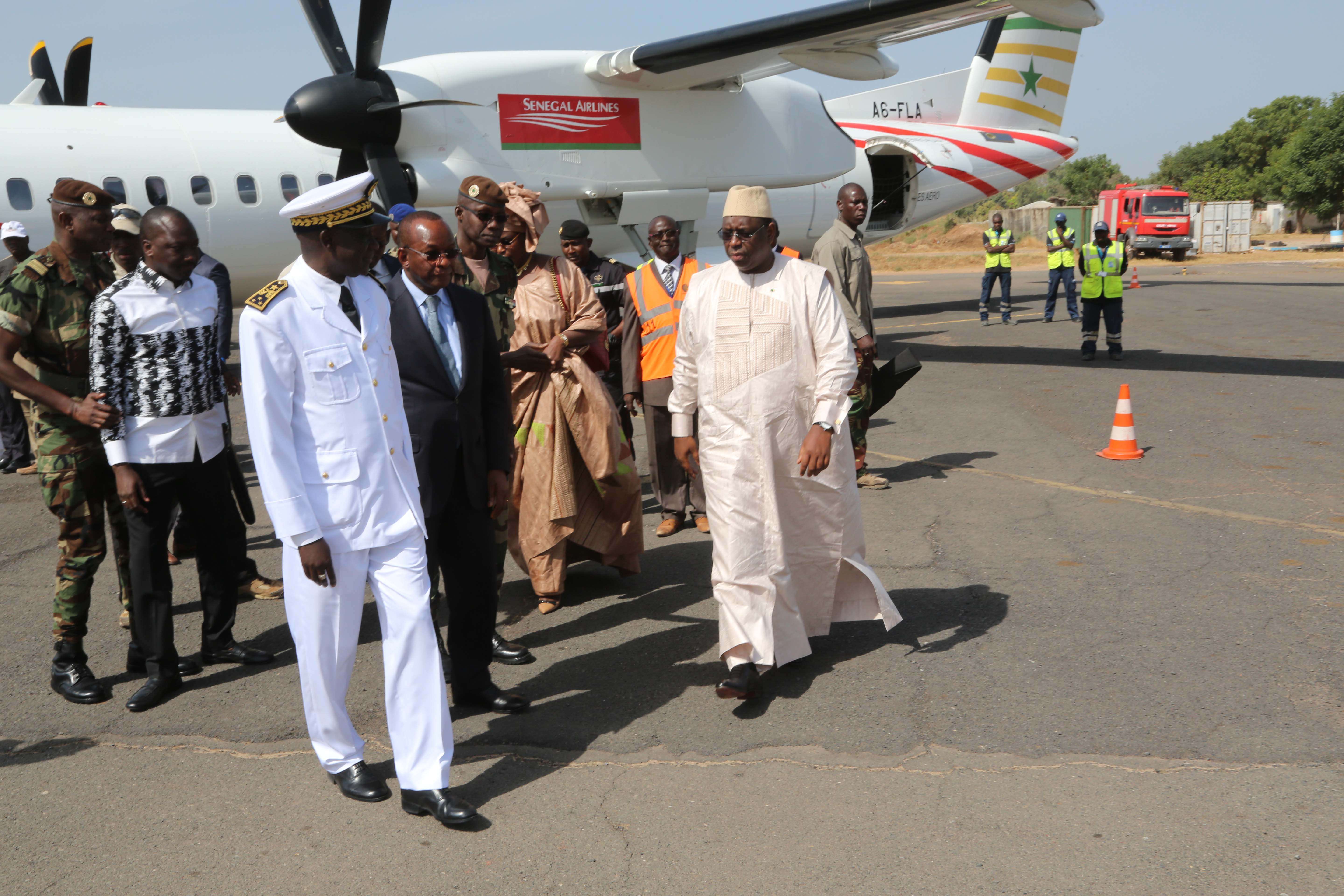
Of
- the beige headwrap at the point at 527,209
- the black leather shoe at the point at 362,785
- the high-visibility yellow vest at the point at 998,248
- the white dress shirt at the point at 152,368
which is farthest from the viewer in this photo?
the high-visibility yellow vest at the point at 998,248

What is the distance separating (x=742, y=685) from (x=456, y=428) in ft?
4.86

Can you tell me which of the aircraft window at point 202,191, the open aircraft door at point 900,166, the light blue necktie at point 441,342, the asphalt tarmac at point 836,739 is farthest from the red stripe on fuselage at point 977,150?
the light blue necktie at point 441,342

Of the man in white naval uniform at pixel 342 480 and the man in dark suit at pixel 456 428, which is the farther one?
the man in dark suit at pixel 456 428

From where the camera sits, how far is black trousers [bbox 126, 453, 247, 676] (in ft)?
14.3

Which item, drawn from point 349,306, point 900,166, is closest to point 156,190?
point 349,306

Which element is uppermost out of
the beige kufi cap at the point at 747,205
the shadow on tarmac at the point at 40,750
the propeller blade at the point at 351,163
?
the propeller blade at the point at 351,163

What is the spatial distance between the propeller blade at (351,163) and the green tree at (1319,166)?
49.6 meters

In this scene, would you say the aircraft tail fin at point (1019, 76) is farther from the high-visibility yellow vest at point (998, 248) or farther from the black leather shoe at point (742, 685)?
the black leather shoe at point (742, 685)

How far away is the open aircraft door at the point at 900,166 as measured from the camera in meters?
18.4

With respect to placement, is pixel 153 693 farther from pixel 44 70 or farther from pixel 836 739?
pixel 44 70

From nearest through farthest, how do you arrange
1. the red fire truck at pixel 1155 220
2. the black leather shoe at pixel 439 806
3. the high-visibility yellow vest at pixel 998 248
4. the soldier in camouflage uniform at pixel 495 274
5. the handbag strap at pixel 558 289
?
the black leather shoe at pixel 439 806 → the soldier in camouflage uniform at pixel 495 274 → the handbag strap at pixel 558 289 → the high-visibility yellow vest at pixel 998 248 → the red fire truck at pixel 1155 220

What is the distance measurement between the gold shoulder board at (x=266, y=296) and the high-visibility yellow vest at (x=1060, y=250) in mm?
16925

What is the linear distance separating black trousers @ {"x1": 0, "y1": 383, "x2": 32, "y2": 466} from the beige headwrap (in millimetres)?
6379

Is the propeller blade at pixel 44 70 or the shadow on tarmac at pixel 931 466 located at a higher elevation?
the propeller blade at pixel 44 70
